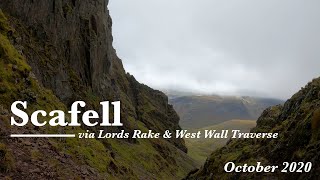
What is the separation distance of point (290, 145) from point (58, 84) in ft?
211

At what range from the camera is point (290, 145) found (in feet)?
102

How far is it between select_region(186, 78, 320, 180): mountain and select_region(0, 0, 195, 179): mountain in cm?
1575

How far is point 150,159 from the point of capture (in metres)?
156

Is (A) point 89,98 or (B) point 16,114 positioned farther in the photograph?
(A) point 89,98

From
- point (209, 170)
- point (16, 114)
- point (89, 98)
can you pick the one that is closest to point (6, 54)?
point (16, 114)

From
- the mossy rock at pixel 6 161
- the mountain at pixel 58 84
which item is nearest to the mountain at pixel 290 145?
the mountain at pixel 58 84

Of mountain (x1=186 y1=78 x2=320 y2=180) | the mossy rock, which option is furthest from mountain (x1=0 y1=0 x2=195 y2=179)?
mountain (x1=186 y1=78 x2=320 y2=180)

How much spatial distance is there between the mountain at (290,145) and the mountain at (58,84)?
1575 cm

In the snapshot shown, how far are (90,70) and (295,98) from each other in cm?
8417

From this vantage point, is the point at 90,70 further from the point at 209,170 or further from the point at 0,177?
the point at 0,177

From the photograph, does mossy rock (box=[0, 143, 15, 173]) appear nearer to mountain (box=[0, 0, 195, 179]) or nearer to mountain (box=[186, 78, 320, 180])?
mountain (box=[0, 0, 195, 179])

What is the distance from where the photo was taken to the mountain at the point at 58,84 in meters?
38.8

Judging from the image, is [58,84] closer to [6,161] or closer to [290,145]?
[6,161]

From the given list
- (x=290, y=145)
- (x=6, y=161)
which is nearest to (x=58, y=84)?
(x=6, y=161)
